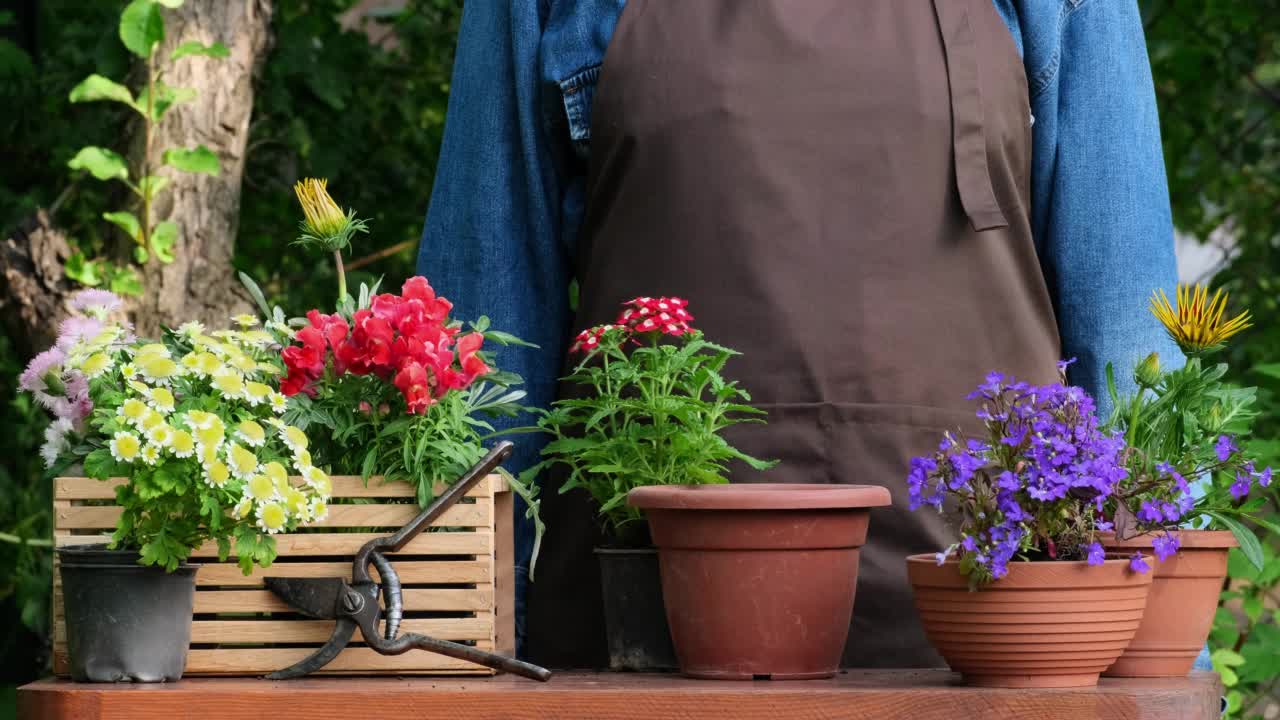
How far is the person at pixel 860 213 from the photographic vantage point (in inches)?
63.0

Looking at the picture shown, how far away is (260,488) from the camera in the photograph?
3.96ft

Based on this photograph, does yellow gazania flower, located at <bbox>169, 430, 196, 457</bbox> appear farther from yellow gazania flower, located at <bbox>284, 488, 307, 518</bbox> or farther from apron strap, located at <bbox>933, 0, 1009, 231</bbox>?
apron strap, located at <bbox>933, 0, 1009, 231</bbox>

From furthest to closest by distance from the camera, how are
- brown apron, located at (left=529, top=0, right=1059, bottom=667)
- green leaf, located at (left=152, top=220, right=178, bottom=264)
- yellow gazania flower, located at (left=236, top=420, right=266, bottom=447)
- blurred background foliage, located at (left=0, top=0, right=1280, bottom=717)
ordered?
blurred background foliage, located at (left=0, top=0, right=1280, bottom=717)
green leaf, located at (left=152, top=220, right=178, bottom=264)
brown apron, located at (left=529, top=0, right=1059, bottom=667)
yellow gazania flower, located at (left=236, top=420, right=266, bottom=447)

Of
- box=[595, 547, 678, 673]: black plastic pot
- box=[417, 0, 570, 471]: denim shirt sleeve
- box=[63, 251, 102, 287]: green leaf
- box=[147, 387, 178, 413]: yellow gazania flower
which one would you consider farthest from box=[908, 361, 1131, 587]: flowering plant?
box=[63, 251, 102, 287]: green leaf

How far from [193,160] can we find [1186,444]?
2161 millimetres

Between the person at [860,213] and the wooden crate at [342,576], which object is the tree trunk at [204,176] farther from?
the wooden crate at [342,576]

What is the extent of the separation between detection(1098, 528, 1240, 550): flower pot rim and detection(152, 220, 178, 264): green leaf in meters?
2.19

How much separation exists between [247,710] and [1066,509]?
0.63 m

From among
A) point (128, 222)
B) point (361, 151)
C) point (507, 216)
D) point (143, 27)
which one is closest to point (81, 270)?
point (128, 222)

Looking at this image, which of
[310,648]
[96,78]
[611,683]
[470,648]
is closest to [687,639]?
[611,683]

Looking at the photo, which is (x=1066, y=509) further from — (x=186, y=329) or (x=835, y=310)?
(x=186, y=329)

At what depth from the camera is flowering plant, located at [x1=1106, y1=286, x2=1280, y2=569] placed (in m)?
1.20

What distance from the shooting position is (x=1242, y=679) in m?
3.12

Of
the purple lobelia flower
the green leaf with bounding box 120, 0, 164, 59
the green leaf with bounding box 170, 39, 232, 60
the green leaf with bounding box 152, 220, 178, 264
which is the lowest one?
the purple lobelia flower
